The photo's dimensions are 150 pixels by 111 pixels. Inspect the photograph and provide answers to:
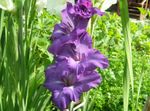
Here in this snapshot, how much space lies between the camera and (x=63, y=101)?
2.72ft

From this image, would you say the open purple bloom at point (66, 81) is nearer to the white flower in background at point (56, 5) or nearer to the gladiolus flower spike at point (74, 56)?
the gladiolus flower spike at point (74, 56)

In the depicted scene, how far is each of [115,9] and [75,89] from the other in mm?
6741

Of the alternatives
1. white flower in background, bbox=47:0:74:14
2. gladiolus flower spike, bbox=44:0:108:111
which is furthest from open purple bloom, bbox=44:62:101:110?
white flower in background, bbox=47:0:74:14

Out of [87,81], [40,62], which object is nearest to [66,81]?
[87,81]

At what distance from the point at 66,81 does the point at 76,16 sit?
15cm

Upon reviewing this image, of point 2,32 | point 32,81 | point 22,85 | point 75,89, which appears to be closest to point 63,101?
point 75,89

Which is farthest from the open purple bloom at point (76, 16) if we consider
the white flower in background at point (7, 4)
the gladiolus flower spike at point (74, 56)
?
the white flower in background at point (7, 4)

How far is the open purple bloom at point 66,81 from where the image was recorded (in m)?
0.83

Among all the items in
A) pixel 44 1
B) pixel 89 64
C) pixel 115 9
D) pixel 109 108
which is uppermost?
pixel 115 9

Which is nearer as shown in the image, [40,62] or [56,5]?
[56,5]

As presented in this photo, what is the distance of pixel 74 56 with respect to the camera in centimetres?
84

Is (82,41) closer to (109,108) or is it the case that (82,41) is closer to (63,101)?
(63,101)

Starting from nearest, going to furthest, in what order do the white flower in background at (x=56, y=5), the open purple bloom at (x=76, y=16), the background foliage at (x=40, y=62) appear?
the open purple bloom at (x=76, y=16) < the white flower in background at (x=56, y=5) < the background foliage at (x=40, y=62)

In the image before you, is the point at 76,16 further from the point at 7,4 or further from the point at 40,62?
the point at 40,62
